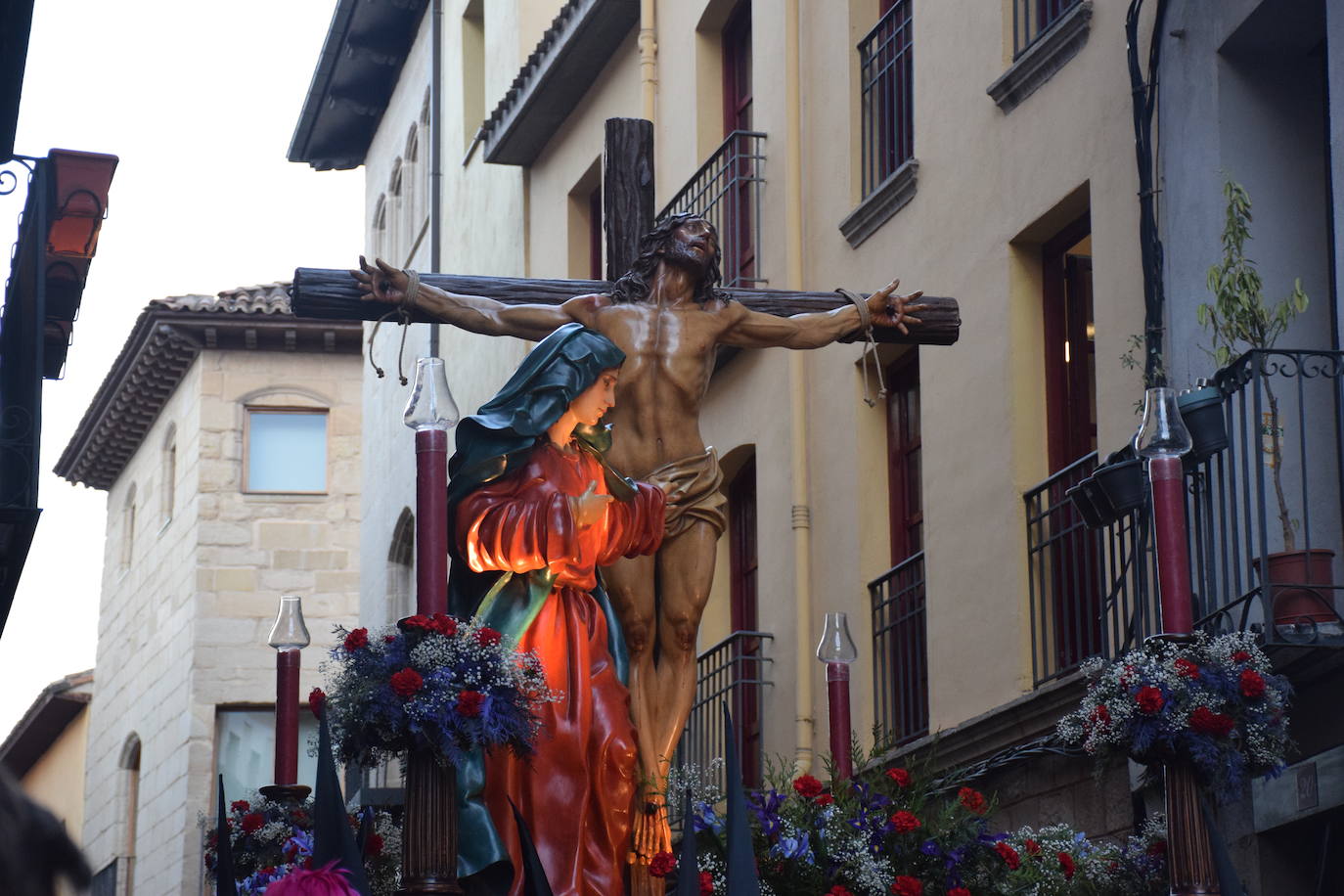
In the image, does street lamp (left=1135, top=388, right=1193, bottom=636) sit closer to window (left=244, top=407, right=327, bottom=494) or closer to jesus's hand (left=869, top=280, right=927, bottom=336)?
jesus's hand (left=869, top=280, right=927, bottom=336)

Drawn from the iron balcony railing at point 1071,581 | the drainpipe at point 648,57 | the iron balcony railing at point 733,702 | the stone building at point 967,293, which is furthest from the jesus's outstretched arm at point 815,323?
→ the drainpipe at point 648,57

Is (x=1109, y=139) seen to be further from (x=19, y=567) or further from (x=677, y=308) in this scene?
(x=19, y=567)

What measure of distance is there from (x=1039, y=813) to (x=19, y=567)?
502 centimetres

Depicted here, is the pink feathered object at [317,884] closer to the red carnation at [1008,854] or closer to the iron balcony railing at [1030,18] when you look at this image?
the red carnation at [1008,854]

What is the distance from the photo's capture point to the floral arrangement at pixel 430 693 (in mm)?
6098

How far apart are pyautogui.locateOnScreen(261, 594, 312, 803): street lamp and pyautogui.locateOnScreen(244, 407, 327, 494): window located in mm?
21843

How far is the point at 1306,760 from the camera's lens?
8.16m

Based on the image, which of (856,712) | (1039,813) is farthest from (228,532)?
(1039,813)

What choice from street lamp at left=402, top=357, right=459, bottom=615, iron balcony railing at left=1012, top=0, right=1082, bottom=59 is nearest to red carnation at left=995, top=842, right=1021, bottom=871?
street lamp at left=402, top=357, right=459, bottom=615

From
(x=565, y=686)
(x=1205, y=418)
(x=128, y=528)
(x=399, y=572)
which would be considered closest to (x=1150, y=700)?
(x=565, y=686)

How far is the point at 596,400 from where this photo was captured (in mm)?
7527

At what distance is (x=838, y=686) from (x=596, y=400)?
165 cm

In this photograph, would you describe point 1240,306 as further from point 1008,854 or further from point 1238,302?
point 1008,854

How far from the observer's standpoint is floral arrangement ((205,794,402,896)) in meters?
7.95
